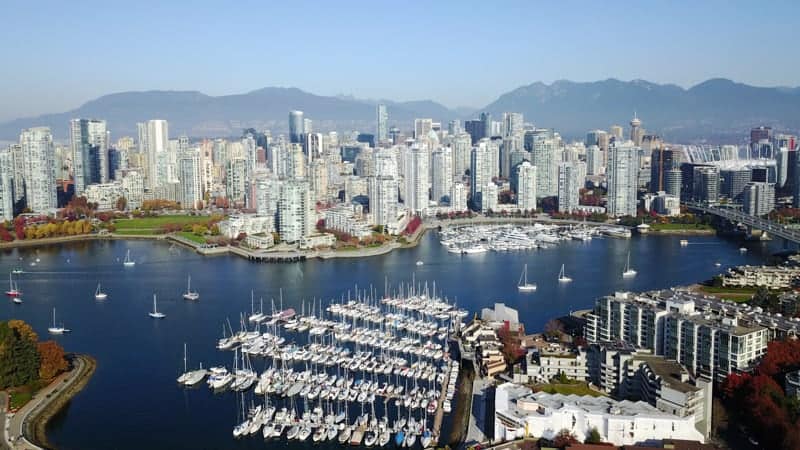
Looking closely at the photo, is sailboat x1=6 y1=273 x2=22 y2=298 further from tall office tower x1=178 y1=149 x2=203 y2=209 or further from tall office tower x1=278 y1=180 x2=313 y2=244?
tall office tower x1=178 y1=149 x2=203 y2=209

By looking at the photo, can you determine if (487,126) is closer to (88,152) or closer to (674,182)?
(674,182)

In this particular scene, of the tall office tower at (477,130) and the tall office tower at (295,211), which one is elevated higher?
the tall office tower at (477,130)

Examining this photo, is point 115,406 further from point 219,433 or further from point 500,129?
point 500,129

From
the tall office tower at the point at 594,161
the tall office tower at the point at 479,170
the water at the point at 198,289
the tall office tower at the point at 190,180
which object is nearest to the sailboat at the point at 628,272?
the water at the point at 198,289

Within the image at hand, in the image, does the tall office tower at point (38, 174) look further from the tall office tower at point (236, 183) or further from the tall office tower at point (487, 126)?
the tall office tower at point (487, 126)

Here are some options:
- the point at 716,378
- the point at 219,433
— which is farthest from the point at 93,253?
the point at 716,378
